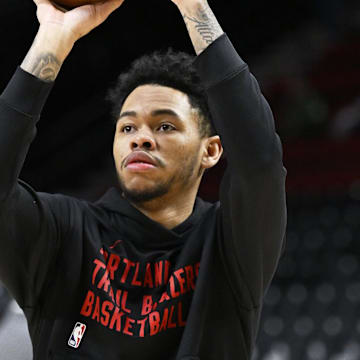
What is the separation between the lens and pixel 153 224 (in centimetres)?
183

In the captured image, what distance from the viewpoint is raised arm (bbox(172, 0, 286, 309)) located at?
5.19 ft

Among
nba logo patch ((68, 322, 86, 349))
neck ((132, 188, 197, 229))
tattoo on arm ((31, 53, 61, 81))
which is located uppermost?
tattoo on arm ((31, 53, 61, 81))

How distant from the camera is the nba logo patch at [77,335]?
1692 millimetres

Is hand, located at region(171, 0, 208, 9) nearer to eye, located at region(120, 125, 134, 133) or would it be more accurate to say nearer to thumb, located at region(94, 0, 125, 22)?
thumb, located at region(94, 0, 125, 22)

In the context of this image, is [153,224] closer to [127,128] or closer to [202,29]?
[127,128]

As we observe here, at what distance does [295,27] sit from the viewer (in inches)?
354

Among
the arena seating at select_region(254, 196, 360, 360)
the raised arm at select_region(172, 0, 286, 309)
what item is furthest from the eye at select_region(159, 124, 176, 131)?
the arena seating at select_region(254, 196, 360, 360)

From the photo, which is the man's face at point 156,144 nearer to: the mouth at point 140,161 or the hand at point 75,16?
the mouth at point 140,161

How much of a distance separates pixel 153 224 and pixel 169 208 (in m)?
0.08

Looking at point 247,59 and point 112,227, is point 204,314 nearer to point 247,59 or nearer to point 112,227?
point 112,227

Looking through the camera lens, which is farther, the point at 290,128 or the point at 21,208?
the point at 290,128

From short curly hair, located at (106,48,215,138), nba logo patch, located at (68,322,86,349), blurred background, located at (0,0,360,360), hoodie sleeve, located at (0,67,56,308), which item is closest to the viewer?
hoodie sleeve, located at (0,67,56,308)

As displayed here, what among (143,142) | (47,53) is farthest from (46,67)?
(143,142)

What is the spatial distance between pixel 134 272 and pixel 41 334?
253mm
